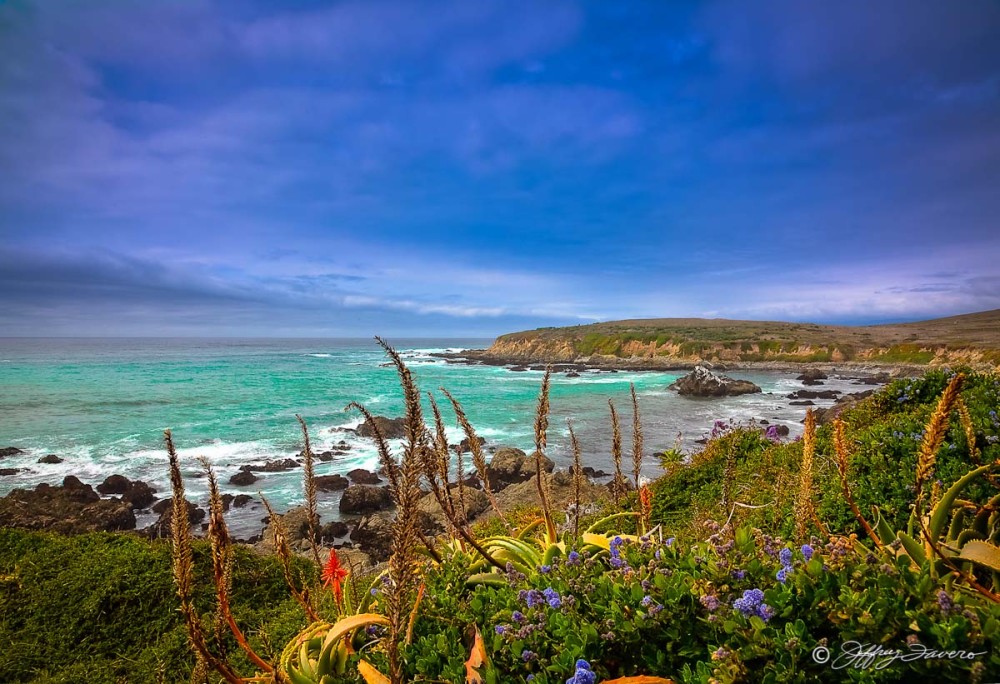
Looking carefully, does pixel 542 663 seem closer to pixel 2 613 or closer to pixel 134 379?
pixel 2 613

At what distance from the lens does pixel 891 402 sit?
7.88 m

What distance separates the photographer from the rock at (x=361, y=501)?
1858 cm

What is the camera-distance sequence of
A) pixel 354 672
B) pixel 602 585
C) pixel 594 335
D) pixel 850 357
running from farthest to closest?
pixel 594 335 < pixel 850 357 < pixel 354 672 < pixel 602 585

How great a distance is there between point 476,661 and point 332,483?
21.4 m

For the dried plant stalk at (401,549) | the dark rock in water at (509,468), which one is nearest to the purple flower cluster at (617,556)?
the dried plant stalk at (401,549)

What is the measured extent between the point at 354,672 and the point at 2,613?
582 centimetres

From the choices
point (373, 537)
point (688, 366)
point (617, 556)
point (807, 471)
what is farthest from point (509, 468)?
point (688, 366)

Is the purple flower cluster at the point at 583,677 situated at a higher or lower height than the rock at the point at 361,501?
higher

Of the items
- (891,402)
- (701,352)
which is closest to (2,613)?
(891,402)

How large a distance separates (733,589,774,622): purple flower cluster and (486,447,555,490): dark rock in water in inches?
771

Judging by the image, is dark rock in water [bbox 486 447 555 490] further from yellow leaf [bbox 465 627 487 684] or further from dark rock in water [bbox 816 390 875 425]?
yellow leaf [bbox 465 627 487 684]

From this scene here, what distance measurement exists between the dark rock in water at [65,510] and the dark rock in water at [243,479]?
13.5 feet
